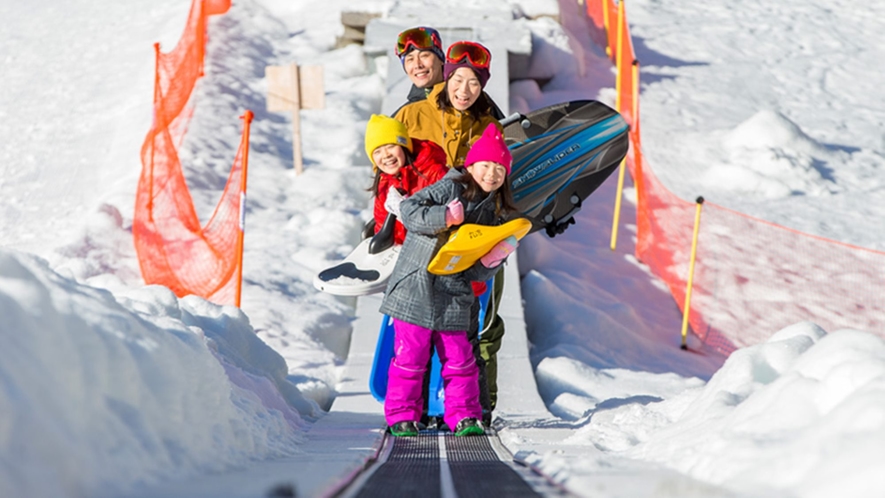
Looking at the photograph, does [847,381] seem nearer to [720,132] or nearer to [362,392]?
[362,392]

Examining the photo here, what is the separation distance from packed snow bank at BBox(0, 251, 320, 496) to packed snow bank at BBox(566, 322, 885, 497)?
54.5 inches

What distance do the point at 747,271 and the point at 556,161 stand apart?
464 cm

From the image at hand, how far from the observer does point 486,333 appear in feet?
18.0

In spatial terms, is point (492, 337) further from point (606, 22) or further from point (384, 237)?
point (606, 22)

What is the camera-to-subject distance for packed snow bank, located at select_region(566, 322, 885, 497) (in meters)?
2.23

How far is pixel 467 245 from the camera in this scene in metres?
4.48

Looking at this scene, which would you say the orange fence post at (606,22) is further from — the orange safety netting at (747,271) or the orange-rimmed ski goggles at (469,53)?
the orange-rimmed ski goggles at (469,53)

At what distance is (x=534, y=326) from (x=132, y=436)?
5884 mm

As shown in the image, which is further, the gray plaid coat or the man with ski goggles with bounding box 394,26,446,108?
the man with ski goggles with bounding box 394,26,446,108

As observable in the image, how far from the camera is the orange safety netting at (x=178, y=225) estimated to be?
8.34 metres

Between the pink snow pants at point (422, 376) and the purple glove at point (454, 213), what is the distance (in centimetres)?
57

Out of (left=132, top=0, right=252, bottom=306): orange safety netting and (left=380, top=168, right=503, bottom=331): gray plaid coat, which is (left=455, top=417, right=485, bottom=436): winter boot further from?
(left=132, top=0, right=252, bottom=306): orange safety netting

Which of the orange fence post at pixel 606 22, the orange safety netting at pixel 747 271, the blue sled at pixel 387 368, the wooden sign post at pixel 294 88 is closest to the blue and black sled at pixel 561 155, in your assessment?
the blue sled at pixel 387 368

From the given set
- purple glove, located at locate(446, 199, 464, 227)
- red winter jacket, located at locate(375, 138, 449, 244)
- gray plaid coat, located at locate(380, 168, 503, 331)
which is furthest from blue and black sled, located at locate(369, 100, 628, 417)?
purple glove, located at locate(446, 199, 464, 227)
